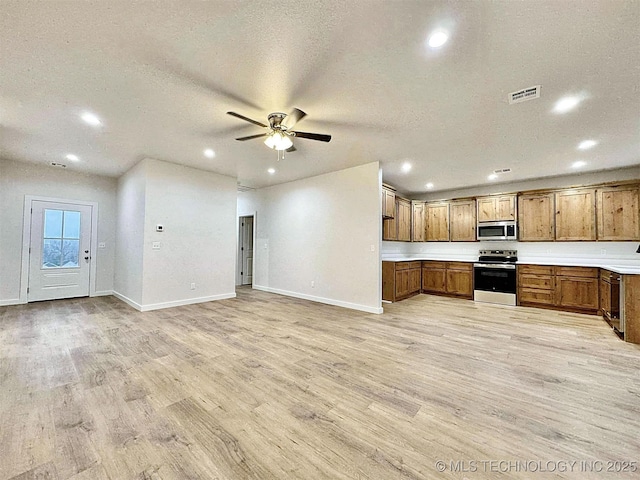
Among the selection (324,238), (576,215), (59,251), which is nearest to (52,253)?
(59,251)

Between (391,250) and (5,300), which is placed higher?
(391,250)

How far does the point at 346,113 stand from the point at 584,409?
11.5 feet

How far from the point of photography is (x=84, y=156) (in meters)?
4.85

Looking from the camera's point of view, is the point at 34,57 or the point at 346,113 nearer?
the point at 34,57

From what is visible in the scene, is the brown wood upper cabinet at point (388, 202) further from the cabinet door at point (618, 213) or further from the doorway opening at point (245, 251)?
the doorway opening at point (245, 251)

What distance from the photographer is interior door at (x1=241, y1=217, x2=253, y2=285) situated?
8375 mm

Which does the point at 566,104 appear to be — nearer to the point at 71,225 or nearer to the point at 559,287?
the point at 559,287

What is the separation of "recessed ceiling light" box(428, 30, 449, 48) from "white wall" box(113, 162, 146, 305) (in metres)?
5.06

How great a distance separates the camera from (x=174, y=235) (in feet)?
17.1

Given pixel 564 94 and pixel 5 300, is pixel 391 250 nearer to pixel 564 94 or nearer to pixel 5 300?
pixel 564 94

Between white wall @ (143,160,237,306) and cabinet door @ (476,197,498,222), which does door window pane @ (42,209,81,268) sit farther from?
cabinet door @ (476,197,498,222)

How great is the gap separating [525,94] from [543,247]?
15.6ft

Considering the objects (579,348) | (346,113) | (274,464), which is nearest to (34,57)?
(346,113)

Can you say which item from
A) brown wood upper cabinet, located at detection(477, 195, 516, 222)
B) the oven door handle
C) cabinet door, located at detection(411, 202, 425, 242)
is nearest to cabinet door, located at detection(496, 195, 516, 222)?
brown wood upper cabinet, located at detection(477, 195, 516, 222)
